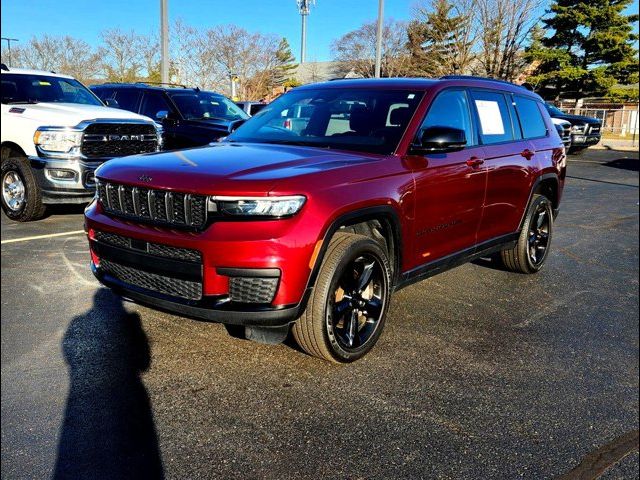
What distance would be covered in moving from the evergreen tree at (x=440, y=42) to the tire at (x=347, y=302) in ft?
104

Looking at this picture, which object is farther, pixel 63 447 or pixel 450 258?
pixel 450 258

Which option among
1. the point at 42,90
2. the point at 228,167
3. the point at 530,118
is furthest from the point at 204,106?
the point at 228,167

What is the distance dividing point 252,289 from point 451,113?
2.35 meters

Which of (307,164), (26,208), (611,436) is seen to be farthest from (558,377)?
(26,208)

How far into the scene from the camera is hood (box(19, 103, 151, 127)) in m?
6.75

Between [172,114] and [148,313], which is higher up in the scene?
[172,114]

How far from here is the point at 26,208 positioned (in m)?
6.77

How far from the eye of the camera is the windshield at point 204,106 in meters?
10.6

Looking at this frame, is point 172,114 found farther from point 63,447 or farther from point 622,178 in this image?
point 622,178

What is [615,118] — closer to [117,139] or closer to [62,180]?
[117,139]

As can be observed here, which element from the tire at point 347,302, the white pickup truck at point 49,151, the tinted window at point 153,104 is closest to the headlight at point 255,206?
the tire at point 347,302

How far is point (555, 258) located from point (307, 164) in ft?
13.8

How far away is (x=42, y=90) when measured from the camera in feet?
26.0

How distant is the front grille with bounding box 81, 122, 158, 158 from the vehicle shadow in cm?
348
